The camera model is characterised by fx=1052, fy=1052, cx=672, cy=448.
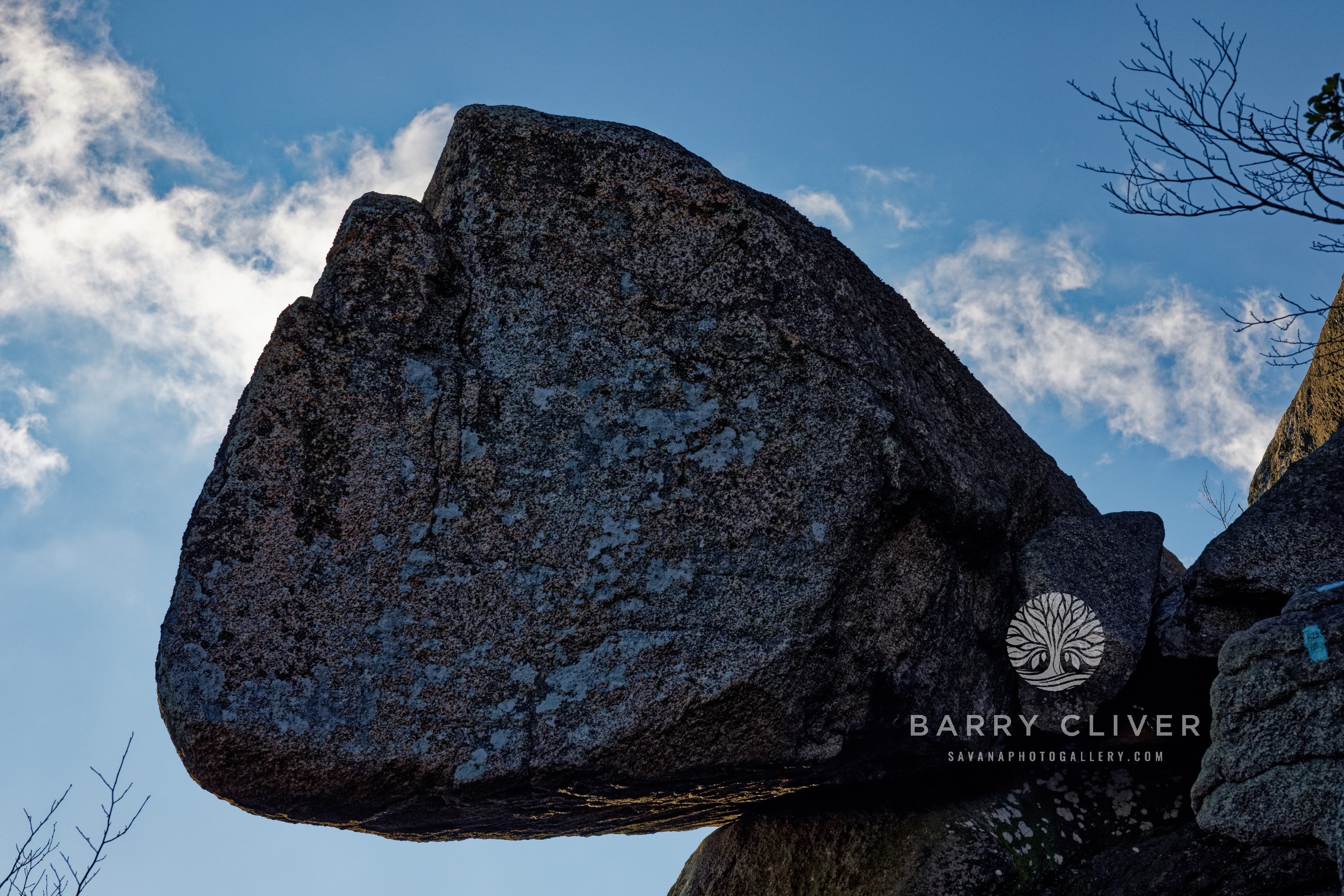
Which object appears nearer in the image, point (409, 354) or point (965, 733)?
point (409, 354)

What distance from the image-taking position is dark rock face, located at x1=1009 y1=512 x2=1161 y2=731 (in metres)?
3.96

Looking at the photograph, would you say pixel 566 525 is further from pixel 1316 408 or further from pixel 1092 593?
pixel 1316 408

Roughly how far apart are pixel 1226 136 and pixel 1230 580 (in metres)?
1.90

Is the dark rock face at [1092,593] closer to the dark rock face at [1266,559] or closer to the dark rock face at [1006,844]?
the dark rock face at [1266,559]

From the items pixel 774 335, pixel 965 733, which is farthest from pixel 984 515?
pixel 774 335

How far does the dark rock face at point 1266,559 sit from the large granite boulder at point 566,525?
778 millimetres

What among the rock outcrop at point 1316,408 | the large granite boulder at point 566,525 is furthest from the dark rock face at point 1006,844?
the rock outcrop at point 1316,408

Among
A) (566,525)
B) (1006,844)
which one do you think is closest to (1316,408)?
(1006,844)

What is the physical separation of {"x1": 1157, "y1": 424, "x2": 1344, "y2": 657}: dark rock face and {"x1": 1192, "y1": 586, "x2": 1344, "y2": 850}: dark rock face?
51 cm

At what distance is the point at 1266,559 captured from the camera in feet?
12.3

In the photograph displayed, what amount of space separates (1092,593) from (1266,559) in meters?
0.61

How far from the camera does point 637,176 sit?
Answer: 12.3 ft

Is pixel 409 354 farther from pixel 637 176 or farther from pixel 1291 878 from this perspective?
pixel 1291 878

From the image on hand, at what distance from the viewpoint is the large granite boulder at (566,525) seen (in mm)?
3158
